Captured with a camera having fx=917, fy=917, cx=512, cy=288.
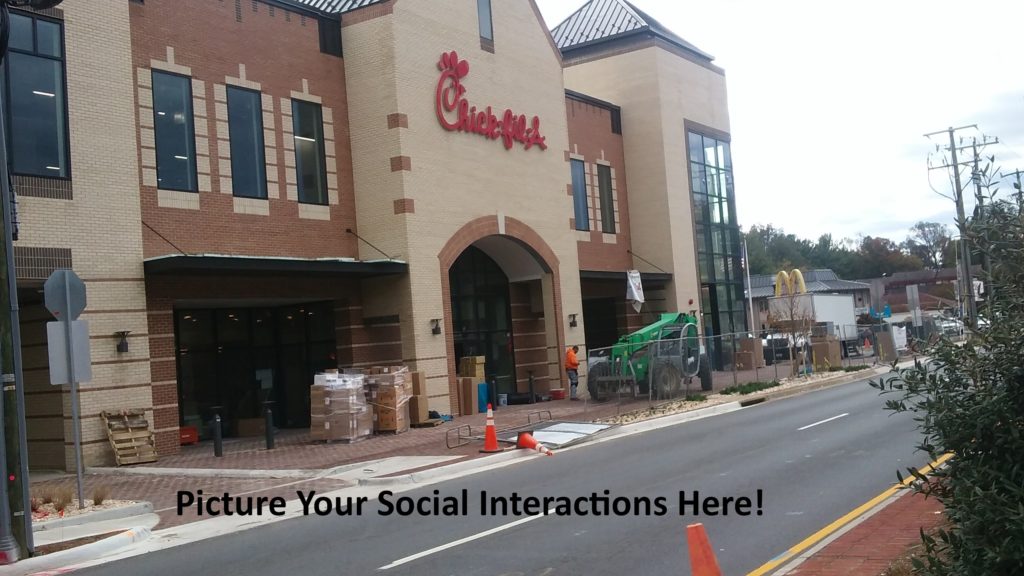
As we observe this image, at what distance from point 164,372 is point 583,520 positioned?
504 inches

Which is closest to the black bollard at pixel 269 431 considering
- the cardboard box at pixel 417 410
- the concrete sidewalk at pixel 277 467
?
the concrete sidewalk at pixel 277 467

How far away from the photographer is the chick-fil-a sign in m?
26.2

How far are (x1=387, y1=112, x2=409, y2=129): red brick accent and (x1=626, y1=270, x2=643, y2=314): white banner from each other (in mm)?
13371

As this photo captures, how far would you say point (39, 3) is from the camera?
34.5 ft

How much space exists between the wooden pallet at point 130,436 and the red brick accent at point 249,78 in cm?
360

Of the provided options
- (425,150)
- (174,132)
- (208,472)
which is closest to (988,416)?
(208,472)

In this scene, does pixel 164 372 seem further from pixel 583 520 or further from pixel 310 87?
pixel 583 520

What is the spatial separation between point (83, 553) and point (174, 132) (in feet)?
41.8

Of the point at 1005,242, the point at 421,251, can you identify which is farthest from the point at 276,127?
the point at 1005,242

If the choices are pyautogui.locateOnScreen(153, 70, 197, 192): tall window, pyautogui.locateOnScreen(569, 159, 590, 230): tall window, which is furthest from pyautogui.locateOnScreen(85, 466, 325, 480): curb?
pyautogui.locateOnScreen(569, 159, 590, 230): tall window

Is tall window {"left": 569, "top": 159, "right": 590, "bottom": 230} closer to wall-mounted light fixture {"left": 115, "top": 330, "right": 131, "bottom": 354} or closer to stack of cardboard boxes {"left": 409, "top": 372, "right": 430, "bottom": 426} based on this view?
stack of cardboard boxes {"left": 409, "top": 372, "right": 430, "bottom": 426}

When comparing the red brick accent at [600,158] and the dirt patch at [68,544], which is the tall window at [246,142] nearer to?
the dirt patch at [68,544]

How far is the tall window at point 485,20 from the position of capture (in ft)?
92.9

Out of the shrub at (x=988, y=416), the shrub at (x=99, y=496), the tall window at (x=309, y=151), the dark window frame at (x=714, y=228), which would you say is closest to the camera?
the shrub at (x=988, y=416)
